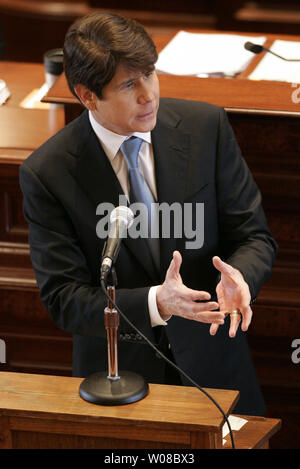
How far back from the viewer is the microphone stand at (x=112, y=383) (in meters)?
1.66

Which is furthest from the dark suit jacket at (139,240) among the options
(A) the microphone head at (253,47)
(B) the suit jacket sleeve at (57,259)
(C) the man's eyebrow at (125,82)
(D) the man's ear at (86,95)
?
(A) the microphone head at (253,47)

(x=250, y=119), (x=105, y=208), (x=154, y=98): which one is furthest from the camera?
(x=250, y=119)

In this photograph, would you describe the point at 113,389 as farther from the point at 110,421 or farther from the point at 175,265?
the point at 175,265

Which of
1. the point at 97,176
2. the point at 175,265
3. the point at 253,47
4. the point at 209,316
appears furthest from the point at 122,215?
the point at 253,47

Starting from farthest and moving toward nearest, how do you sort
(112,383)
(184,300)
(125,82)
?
(125,82) < (184,300) < (112,383)

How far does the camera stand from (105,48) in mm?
1927

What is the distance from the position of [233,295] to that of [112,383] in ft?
1.20

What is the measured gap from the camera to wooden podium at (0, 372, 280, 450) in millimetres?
1604

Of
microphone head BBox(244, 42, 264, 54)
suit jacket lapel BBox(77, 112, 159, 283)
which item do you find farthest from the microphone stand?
microphone head BBox(244, 42, 264, 54)

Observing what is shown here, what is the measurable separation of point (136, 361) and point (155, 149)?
→ 1.82 feet

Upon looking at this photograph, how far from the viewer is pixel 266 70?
9.39ft

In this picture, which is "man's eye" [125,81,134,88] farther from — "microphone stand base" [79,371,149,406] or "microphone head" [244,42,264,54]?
"microphone head" [244,42,264,54]
